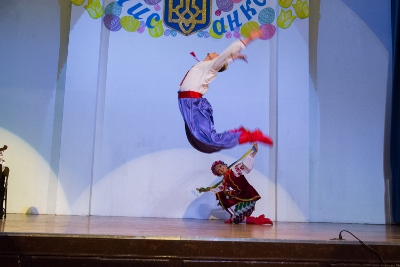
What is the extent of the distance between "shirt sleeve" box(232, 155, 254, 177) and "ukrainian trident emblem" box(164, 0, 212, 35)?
70.6 inches

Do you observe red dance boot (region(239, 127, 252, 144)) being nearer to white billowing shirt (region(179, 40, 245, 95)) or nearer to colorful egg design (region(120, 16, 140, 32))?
white billowing shirt (region(179, 40, 245, 95))

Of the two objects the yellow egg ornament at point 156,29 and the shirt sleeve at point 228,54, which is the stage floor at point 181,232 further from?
the yellow egg ornament at point 156,29

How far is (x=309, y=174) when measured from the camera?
19.3ft

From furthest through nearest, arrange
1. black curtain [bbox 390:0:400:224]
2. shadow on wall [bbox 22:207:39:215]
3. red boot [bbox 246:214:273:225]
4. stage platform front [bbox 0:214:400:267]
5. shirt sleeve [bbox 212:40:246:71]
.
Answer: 1. black curtain [bbox 390:0:400:224]
2. shadow on wall [bbox 22:207:39:215]
3. red boot [bbox 246:214:273:225]
4. shirt sleeve [bbox 212:40:246:71]
5. stage platform front [bbox 0:214:400:267]

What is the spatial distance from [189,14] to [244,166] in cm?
203

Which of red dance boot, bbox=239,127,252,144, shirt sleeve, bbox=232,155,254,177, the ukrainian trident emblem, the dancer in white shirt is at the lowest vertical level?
shirt sleeve, bbox=232,155,254,177

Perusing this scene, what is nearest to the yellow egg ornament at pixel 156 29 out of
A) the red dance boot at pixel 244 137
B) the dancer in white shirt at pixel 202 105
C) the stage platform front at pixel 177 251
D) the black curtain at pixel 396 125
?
the dancer in white shirt at pixel 202 105

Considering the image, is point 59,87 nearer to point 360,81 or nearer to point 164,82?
point 164,82

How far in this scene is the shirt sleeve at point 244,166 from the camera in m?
5.10

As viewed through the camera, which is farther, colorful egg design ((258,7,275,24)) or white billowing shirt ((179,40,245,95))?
colorful egg design ((258,7,275,24))

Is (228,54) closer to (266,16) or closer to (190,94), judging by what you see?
(190,94)

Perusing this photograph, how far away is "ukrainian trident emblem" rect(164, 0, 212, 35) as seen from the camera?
6.01m

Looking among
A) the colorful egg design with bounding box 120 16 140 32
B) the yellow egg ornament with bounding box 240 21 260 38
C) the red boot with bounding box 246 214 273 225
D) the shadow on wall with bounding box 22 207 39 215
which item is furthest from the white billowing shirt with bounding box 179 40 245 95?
the shadow on wall with bounding box 22 207 39 215

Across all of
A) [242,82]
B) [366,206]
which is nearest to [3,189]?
[242,82]
